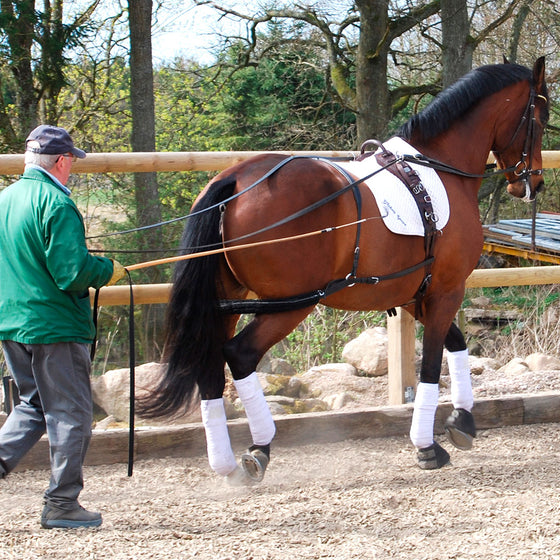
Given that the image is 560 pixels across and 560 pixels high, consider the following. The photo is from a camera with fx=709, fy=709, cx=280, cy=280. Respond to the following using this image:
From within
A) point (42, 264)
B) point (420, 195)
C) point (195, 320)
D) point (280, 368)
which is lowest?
point (280, 368)

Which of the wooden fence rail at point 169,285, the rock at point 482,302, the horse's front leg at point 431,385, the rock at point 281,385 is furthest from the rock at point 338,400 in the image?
the rock at point 482,302

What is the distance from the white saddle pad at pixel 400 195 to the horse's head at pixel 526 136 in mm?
671

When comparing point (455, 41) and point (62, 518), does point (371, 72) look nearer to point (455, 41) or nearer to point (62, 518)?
point (455, 41)

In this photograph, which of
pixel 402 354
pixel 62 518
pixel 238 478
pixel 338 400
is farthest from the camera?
pixel 338 400

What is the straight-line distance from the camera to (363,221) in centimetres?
362

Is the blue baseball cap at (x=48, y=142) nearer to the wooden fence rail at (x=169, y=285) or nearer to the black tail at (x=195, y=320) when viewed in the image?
the black tail at (x=195, y=320)

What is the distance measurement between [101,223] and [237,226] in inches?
238

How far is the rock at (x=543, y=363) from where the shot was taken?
6348 millimetres

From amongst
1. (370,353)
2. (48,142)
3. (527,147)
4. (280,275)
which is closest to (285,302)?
(280,275)

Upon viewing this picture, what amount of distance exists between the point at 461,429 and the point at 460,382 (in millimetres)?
283

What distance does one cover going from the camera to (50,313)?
300 centimetres

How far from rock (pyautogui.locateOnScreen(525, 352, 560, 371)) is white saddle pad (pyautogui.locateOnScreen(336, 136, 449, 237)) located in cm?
302

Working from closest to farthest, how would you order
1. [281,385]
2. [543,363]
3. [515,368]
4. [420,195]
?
[420,195], [281,385], [515,368], [543,363]

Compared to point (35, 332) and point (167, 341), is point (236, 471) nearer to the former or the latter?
point (167, 341)
